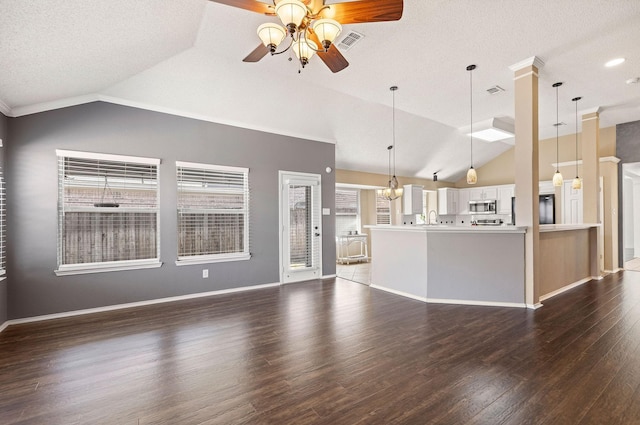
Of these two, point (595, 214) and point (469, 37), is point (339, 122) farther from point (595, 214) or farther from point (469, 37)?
point (595, 214)

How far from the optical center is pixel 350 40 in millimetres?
3346

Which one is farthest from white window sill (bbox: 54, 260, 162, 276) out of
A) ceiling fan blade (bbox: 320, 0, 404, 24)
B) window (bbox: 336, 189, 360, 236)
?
window (bbox: 336, 189, 360, 236)

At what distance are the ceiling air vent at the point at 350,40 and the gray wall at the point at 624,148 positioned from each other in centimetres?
718

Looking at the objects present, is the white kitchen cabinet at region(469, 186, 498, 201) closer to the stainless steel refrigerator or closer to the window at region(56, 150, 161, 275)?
the stainless steel refrigerator

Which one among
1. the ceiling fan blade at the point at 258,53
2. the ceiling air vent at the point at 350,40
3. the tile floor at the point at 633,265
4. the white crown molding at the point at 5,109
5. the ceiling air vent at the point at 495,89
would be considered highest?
the ceiling air vent at the point at 350,40

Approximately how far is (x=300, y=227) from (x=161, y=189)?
2467mm

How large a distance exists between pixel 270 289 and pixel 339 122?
332cm

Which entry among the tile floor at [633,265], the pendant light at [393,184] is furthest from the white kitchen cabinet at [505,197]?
the pendant light at [393,184]

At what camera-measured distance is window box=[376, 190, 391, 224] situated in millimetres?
9414

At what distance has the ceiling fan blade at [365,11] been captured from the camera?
79.8 inches

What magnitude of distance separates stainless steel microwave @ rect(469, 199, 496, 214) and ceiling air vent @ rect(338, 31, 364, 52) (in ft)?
24.5

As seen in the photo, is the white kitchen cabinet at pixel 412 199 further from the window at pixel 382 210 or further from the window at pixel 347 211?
the window at pixel 347 211

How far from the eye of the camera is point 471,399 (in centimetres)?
201

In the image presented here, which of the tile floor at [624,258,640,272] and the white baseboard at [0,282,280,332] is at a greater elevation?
the white baseboard at [0,282,280,332]
